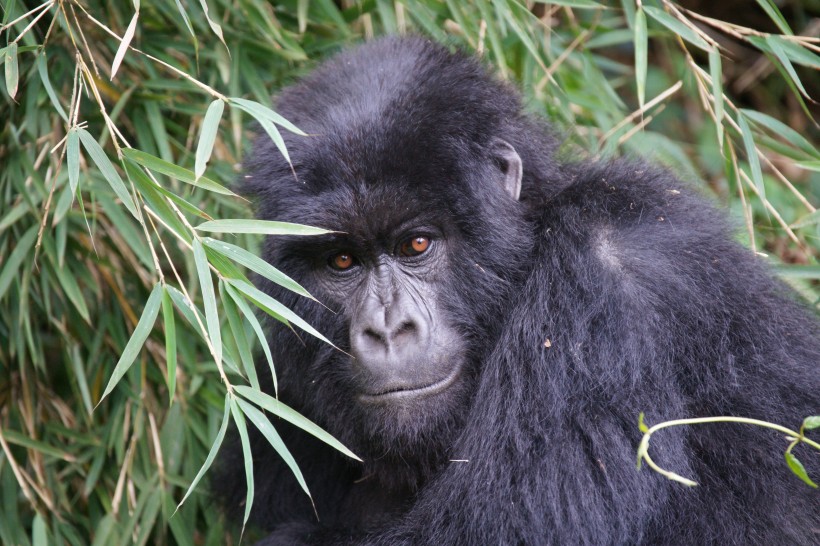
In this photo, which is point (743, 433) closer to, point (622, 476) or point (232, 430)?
point (622, 476)

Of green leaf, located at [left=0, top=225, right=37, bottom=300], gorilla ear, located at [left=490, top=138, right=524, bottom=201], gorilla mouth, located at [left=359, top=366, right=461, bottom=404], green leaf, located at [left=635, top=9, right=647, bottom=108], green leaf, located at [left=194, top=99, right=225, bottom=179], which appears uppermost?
green leaf, located at [left=635, top=9, right=647, bottom=108]

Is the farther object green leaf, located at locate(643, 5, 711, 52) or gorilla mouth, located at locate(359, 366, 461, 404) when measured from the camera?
green leaf, located at locate(643, 5, 711, 52)

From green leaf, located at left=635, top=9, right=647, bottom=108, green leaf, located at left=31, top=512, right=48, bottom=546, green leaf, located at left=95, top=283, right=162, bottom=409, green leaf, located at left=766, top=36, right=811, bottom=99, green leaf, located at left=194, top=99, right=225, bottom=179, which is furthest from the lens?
green leaf, located at left=31, top=512, right=48, bottom=546

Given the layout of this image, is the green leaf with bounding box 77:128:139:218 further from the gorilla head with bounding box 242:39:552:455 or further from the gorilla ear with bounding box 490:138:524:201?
the gorilla ear with bounding box 490:138:524:201

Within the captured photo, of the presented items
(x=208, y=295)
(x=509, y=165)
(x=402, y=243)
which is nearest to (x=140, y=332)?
(x=208, y=295)

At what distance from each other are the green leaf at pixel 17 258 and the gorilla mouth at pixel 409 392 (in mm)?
1876

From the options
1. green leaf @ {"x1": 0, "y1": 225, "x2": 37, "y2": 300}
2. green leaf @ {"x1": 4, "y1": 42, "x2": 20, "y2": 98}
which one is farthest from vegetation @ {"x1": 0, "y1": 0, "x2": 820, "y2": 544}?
green leaf @ {"x1": 4, "y1": 42, "x2": 20, "y2": 98}

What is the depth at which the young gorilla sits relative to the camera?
9.63ft

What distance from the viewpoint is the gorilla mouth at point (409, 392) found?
10.2ft

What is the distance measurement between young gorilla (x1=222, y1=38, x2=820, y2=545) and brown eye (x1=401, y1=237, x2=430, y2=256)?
2 cm

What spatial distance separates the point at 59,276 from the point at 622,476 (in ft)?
8.36

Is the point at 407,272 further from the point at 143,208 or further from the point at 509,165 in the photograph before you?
the point at 143,208

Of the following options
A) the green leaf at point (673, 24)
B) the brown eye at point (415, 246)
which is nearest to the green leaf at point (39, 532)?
the brown eye at point (415, 246)

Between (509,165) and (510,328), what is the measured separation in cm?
61
